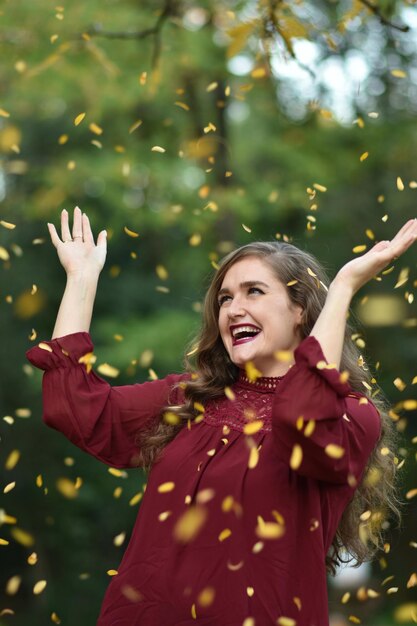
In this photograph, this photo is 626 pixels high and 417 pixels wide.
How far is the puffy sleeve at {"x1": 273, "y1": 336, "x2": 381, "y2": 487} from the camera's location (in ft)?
7.80

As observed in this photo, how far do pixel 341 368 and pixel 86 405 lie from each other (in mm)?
810

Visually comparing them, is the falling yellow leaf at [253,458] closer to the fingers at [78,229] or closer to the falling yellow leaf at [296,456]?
the falling yellow leaf at [296,456]

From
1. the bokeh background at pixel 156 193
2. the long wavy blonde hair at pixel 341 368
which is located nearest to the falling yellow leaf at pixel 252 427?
the long wavy blonde hair at pixel 341 368

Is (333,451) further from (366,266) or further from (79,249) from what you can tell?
(79,249)

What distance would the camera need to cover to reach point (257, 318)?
9.24 feet

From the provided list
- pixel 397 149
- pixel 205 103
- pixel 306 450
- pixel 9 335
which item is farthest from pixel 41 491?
pixel 306 450

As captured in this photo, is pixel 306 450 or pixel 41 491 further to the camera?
pixel 41 491

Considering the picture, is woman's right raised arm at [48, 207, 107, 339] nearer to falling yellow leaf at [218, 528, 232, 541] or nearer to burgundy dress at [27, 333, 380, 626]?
burgundy dress at [27, 333, 380, 626]

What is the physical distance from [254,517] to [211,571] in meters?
0.19

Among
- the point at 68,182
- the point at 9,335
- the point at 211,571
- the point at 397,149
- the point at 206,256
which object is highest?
the point at 211,571

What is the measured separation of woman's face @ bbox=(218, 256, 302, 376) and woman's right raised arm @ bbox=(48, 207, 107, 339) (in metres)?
0.43

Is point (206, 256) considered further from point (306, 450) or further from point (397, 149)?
point (306, 450)

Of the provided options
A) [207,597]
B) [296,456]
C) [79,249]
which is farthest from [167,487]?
[79,249]

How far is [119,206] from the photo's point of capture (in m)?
8.72
